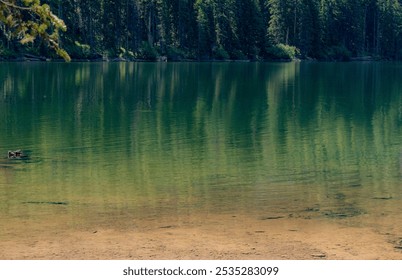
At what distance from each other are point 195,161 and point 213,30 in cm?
12694

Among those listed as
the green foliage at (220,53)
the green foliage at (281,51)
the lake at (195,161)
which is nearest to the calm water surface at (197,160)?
the lake at (195,161)

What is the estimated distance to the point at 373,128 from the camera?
36.6m

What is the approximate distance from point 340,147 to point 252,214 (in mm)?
12173

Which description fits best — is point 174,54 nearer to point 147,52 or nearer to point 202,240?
point 147,52

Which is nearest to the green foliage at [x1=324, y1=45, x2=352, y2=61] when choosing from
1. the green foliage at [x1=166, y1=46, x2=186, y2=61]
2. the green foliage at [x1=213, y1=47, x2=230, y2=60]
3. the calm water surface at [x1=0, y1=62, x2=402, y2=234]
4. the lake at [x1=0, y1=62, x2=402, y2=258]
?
the green foliage at [x1=213, y1=47, x2=230, y2=60]

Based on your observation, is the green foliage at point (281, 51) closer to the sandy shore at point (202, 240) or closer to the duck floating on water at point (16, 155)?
the duck floating on water at point (16, 155)

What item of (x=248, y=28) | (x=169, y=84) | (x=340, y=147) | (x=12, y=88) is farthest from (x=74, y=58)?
(x=340, y=147)

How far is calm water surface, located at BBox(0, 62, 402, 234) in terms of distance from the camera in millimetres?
18531

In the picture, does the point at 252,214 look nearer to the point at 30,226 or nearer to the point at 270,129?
the point at 30,226

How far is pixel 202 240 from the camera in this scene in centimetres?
1548

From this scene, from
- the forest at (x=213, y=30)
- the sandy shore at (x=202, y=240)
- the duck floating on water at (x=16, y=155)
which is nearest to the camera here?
the sandy shore at (x=202, y=240)

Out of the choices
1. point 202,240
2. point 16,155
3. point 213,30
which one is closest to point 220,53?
point 213,30

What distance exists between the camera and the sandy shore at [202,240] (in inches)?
570

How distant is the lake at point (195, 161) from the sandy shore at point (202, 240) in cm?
34
